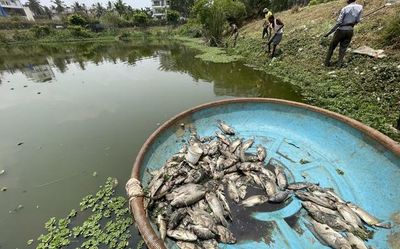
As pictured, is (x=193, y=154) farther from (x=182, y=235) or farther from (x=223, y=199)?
(x=182, y=235)

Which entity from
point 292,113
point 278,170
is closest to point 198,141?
point 278,170

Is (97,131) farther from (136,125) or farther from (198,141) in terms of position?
(198,141)

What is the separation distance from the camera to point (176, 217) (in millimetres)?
3354

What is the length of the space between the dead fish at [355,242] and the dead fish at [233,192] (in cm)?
172

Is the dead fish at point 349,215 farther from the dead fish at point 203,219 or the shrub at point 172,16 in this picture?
the shrub at point 172,16

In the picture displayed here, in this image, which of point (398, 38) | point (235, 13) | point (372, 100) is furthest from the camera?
point (235, 13)

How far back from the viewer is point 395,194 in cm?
364

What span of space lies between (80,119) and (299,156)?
25.9 feet

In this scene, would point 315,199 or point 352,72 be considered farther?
point 352,72

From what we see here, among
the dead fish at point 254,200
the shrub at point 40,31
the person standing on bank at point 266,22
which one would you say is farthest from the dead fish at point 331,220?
the shrub at point 40,31

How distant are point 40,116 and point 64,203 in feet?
19.7

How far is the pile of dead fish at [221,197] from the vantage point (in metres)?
3.21

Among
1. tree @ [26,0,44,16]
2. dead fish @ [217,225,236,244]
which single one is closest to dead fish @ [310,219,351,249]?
dead fish @ [217,225,236,244]

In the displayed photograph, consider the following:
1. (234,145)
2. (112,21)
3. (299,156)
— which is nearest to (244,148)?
(234,145)
